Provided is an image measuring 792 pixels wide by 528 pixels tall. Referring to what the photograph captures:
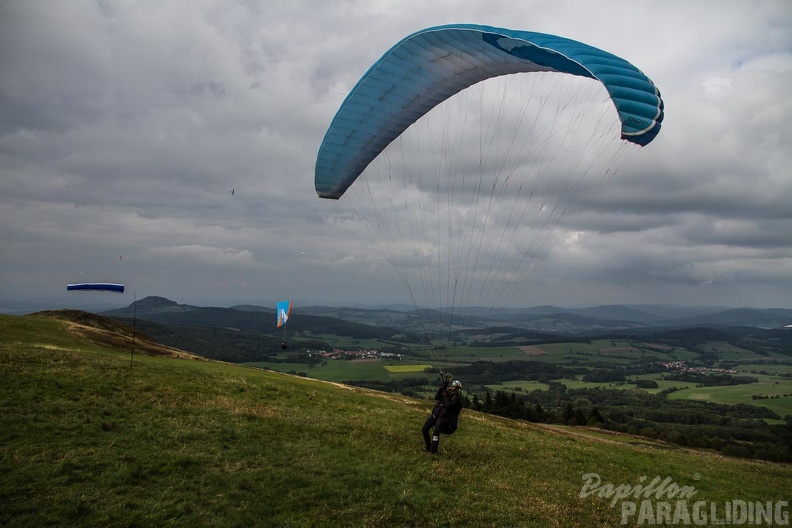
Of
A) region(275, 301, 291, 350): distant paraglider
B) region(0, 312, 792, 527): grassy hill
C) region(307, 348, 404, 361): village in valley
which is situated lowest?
region(307, 348, 404, 361): village in valley

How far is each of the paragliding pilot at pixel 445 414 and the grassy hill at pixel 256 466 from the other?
24.4 inches

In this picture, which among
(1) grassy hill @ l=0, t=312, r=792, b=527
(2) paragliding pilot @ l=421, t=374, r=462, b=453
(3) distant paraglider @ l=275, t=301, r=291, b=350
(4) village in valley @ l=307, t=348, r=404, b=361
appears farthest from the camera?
(4) village in valley @ l=307, t=348, r=404, b=361

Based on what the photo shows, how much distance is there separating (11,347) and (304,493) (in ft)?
55.6

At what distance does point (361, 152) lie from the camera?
65.2 ft

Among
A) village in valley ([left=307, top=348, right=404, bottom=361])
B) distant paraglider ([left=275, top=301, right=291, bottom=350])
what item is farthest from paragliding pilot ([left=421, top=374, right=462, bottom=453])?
village in valley ([left=307, top=348, right=404, bottom=361])

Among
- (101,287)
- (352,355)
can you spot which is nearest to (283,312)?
(101,287)

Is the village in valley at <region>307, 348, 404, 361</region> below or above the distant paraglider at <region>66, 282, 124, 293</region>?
below

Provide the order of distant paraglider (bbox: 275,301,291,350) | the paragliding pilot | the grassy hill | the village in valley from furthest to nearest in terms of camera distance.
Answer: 1. the village in valley
2. distant paraglider (bbox: 275,301,291,350)
3. the paragliding pilot
4. the grassy hill

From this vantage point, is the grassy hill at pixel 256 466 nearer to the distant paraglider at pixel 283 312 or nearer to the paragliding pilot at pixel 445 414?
the paragliding pilot at pixel 445 414

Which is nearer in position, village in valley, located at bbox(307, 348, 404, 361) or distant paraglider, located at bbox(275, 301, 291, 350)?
distant paraglider, located at bbox(275, 301, 291, 350)

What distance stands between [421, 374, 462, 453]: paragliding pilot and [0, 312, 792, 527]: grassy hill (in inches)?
24.4

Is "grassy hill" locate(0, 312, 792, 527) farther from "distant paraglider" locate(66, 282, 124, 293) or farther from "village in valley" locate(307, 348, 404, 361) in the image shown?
"village in valley" locate(307, 348, 404, 361)

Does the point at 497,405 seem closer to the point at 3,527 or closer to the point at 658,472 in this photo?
the point at 658,472

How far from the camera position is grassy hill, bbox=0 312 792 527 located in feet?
25.0
